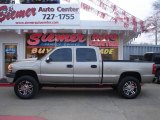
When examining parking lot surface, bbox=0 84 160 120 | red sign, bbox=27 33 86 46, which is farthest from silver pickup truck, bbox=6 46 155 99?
red sign, bbox=27 33 86 46

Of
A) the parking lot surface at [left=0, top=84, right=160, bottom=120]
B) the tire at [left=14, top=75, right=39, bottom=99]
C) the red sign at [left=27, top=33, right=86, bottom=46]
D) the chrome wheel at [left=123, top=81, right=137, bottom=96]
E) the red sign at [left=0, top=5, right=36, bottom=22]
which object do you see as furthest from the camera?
the red sign at [left=27, top=33, right=86, bottom=46]

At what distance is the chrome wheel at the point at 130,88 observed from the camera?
12.1 meters

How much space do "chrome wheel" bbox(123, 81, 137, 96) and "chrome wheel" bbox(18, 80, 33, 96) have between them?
3549 millimetres

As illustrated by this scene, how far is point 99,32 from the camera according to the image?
17.3 m

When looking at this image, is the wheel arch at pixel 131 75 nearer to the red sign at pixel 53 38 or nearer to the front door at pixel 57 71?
the front door at pixel 57 71

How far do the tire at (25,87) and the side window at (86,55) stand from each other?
6.22ft

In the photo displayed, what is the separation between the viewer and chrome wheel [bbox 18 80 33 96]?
11.9m

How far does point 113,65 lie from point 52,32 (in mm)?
6323

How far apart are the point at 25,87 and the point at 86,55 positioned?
2.60 m

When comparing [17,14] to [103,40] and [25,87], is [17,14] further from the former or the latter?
[25,87]

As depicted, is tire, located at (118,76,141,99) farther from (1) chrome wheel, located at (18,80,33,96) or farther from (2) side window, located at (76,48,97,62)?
(1) chrome wheel, located at (18,80,33,96)

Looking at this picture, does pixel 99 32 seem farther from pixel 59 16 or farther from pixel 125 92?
pixel 125 92

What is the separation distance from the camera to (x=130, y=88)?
12164mm

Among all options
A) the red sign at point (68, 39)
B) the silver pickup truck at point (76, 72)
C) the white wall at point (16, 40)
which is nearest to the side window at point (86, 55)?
the silver pickup truck at point (76, 72)
